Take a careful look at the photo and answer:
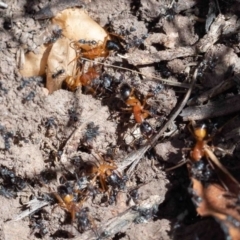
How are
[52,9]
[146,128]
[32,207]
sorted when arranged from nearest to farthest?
1. [146,128]
2. [32,207]
3. [52,9]

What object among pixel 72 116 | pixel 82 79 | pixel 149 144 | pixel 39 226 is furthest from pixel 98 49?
pixel 39 226

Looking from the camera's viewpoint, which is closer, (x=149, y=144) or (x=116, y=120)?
(x=149, y=144)

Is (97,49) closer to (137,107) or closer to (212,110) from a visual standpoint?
(137,107)

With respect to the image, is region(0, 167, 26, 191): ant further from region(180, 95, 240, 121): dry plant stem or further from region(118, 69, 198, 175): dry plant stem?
region(180, 95, 240, 121): dry plant stem

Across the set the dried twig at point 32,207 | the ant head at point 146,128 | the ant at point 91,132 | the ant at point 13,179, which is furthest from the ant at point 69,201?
the ant head at point 146,128

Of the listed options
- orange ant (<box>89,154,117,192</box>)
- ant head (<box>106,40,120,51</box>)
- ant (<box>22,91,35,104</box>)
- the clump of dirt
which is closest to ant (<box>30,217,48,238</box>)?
the clump of dirt

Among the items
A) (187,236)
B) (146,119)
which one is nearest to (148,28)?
(146,119)

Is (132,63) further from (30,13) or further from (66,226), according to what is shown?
(66,226)
